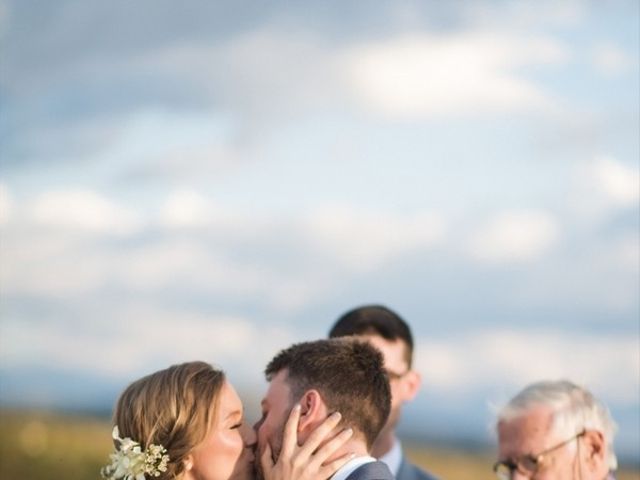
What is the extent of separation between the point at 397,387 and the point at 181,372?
137 inches

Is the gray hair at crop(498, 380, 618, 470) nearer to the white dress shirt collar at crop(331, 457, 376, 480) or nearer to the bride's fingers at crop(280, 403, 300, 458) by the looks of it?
the white dress shirt collar at crop(331, 457, 376, 480)

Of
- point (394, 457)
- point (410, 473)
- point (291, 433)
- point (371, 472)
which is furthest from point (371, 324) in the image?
point (371, 472)

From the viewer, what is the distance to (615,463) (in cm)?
769

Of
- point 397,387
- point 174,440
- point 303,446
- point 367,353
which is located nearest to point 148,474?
point 174,440

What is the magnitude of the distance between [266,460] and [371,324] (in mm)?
3606

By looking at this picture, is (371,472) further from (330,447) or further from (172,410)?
(172,410)

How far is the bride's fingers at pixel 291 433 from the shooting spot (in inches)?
248

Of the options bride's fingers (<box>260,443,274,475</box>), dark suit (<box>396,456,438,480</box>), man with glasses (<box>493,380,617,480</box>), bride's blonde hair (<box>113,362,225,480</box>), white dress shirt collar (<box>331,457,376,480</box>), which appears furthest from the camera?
dark suit (<box>396,456,438,480</box>)

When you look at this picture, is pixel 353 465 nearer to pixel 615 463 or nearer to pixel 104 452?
pixel 615 463

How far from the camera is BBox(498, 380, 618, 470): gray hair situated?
767 centimetres

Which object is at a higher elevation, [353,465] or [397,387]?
[397,387]

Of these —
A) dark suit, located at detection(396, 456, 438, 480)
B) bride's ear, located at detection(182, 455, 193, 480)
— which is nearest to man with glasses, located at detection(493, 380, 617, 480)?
dark suit, located at detection(396, 456, 438, 480)

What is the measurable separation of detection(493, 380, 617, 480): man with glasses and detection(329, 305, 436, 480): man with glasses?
198 centimetres

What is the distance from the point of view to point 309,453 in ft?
20.4
